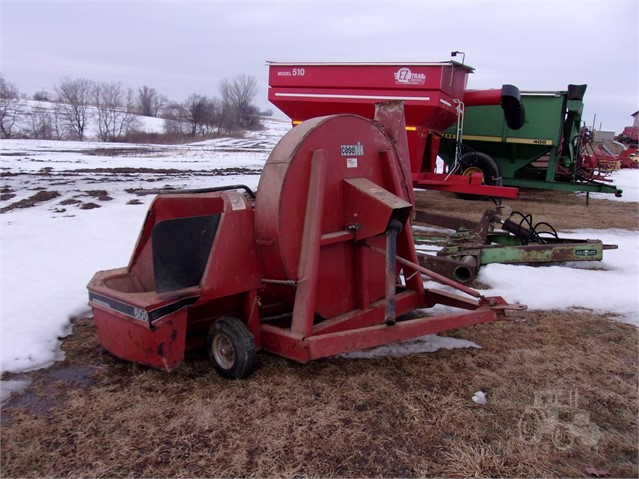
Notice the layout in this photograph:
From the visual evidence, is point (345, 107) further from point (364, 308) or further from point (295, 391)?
point (295, 391)

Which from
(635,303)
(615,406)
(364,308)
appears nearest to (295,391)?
(364,308)

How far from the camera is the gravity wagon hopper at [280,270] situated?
291 cm

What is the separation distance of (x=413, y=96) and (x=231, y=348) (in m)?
6.77

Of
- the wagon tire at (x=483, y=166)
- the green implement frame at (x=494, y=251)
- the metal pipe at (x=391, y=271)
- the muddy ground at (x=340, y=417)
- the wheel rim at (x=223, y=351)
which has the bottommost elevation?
the muddy ground at (x=340, y=417)

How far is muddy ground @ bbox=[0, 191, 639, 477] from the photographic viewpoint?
2.29 meters

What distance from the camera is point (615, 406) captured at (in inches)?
111

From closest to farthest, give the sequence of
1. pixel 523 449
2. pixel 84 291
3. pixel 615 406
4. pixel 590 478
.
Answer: pixel 590 478, pixel 523 449, pixel 615 406, pixel 84 291

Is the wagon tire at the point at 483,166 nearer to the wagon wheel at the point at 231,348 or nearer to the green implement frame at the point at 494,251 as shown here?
the green implement frame at the point at 494,251

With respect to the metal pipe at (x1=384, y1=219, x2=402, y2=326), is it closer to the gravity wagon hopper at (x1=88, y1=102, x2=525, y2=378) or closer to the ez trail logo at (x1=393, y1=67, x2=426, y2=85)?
the gravity wagon hopper at (x1=88, y1=102, x2=525, y2=378)

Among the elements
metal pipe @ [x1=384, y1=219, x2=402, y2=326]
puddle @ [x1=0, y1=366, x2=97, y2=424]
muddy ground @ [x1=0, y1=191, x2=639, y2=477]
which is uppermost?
metal pipe @ [x1=384, y1=219, x2=402, y2=326]

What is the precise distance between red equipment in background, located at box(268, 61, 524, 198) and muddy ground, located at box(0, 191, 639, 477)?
19.0ft

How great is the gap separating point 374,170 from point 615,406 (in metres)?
2.04

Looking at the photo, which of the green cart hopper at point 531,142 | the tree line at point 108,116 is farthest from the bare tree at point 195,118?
the green cart hopper at point 531,142

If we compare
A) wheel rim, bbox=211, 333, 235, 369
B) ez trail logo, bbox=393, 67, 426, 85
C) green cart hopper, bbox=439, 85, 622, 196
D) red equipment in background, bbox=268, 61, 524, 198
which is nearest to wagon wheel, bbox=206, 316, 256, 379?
wheel rim, bbox=211, 333, 235, 369
